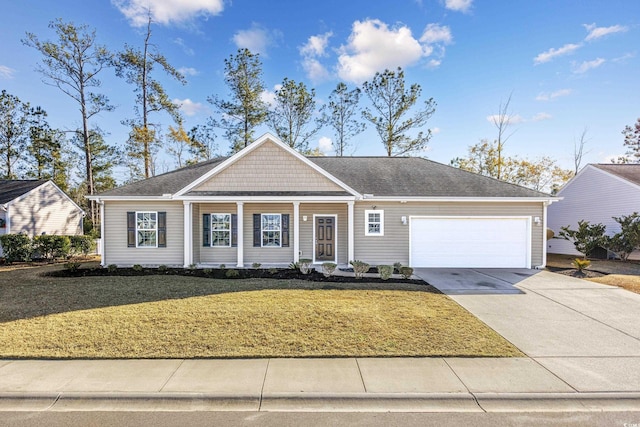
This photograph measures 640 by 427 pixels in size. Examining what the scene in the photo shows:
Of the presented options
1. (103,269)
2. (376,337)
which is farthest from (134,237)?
(376,337)

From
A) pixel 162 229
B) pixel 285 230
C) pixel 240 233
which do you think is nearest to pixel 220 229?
pixel 240 233

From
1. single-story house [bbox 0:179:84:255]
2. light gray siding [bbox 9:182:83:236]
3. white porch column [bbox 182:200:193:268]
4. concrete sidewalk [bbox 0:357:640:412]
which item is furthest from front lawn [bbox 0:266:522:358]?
light gray siding [bbox 9:182:83:236]

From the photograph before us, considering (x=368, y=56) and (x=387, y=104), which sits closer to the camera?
(x=368, y=56)

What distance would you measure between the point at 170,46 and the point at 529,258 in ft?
83.5

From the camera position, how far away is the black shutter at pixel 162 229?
12156 mm

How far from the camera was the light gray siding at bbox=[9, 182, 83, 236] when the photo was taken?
16.4 metres

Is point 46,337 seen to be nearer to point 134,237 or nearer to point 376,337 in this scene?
point 376,337

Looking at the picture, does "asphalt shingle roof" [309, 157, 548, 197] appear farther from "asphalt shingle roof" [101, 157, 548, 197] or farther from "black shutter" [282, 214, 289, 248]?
"black shutter" [282, 214, 289, 248]

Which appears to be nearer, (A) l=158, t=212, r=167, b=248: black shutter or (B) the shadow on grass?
(B) the shadow on grass

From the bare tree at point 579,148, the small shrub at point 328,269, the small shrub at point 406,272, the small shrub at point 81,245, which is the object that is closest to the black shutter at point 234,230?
the small shrub at point 328,269

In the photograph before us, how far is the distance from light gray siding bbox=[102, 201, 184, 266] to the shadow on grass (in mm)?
1557

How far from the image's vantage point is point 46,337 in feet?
16.6

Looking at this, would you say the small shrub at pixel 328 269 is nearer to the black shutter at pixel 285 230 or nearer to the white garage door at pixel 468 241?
the black shutter at pixel 285 230

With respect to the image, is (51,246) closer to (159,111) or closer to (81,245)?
(81,245)
